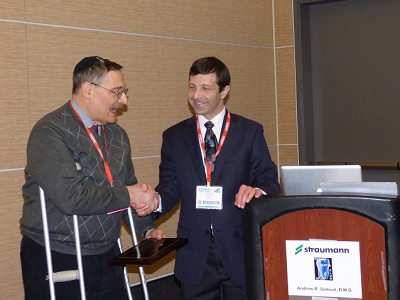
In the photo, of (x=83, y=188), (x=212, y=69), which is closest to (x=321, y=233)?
(x=83, y=188)

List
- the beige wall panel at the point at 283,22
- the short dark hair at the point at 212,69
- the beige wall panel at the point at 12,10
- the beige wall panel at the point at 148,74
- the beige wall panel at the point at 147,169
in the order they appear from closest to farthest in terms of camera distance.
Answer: the short dark hair at the point at 212,69, the beige wall panel at the point at 12,10, the beige wall panel at the point at 148,74, the beige wall panel at the point at 147,169, the beige wall panel at the point at 283,22

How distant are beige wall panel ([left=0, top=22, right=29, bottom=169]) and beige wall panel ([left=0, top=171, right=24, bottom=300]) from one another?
0.10 m

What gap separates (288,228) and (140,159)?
2751 mm

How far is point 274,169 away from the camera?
10.0 feet

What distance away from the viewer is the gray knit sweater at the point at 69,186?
2.36m

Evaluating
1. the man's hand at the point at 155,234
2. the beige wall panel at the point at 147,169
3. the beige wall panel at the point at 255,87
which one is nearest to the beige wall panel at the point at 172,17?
the beige wall panel at the point at 255,87

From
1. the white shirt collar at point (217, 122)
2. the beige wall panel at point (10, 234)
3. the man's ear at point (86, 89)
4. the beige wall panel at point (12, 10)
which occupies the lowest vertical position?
the beige wall panel at point (10, 234)

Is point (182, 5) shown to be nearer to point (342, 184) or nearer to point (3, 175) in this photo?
point (3, 175)

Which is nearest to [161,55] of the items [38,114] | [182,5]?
[182,5]

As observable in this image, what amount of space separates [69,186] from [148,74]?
2.28m

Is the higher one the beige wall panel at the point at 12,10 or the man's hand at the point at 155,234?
the beige wall panel at the point at 12,10

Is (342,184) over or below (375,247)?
over

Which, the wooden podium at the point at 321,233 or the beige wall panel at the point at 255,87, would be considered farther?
the beige wall panel at the point at 255,87

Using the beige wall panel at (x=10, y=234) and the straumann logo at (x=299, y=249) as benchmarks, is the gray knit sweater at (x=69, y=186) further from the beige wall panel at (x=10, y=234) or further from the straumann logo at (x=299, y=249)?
the beige wall panel at (x=10, y=234)
